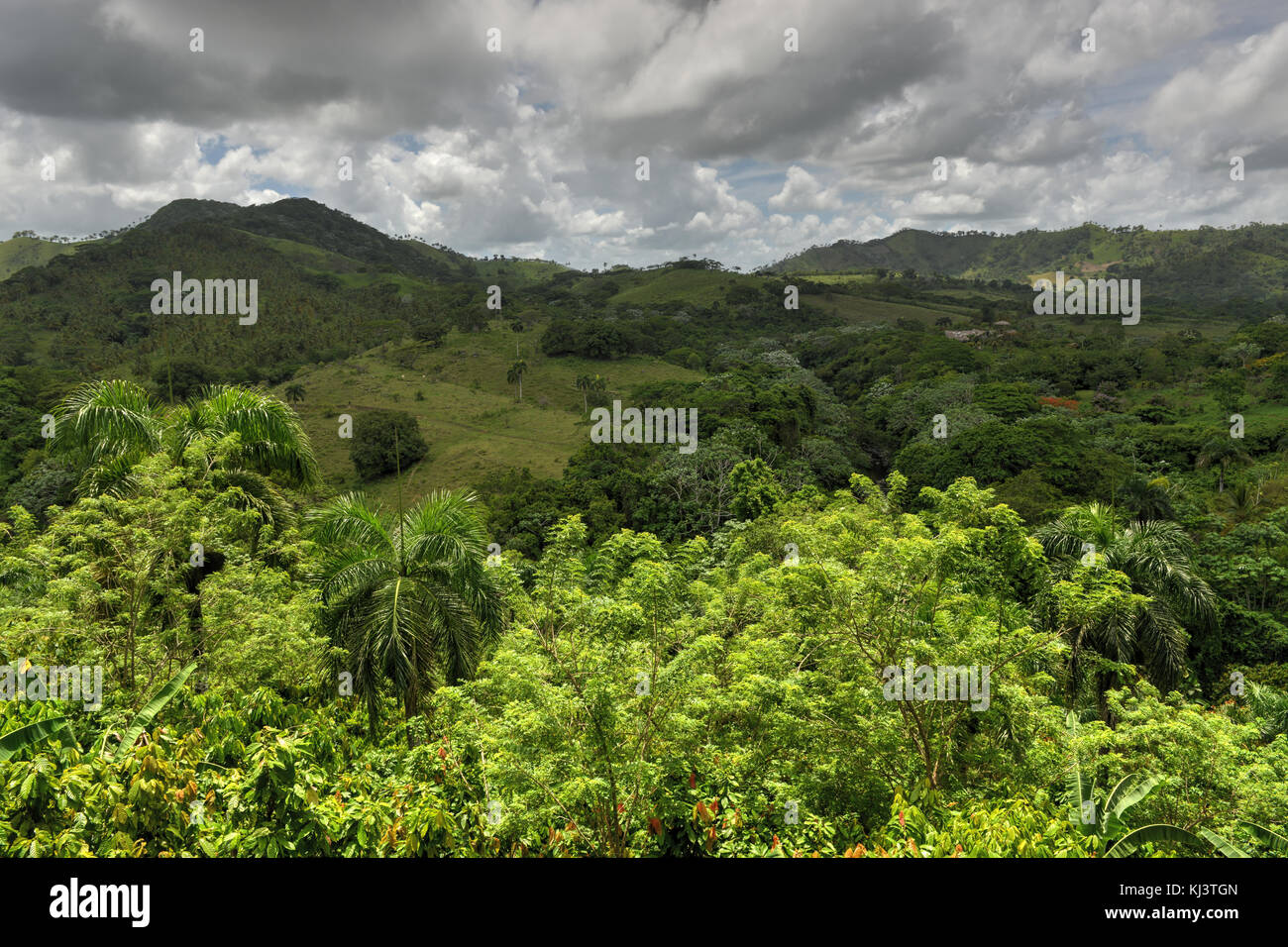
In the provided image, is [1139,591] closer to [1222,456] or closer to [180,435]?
[180,435]

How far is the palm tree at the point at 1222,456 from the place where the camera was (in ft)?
140

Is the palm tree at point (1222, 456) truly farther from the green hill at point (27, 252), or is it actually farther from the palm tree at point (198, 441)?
the green hill at point (27, 252)

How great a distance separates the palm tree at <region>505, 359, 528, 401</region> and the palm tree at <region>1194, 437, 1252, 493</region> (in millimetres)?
59213

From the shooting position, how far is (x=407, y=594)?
930 cm

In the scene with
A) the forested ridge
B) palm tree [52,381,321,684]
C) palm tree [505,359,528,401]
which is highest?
palm tree [505,359,528,401]

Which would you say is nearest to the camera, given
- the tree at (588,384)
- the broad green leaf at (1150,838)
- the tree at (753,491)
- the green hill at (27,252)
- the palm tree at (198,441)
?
the broad green leaf at (1150,838)

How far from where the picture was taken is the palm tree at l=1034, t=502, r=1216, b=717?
48.4ft

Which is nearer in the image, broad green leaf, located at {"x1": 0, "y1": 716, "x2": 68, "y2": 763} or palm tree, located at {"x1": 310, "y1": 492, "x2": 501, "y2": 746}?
broad green leaf, located at {"x1": 0, "y1": 716, "x2": 68, "y2": 763}

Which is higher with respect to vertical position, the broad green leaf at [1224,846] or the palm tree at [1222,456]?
the palm tree at [1222,456]

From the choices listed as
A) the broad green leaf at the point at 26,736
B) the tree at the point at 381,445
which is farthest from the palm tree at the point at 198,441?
the tree at the point at 381,445

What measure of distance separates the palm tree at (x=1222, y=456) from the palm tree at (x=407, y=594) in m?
49.5

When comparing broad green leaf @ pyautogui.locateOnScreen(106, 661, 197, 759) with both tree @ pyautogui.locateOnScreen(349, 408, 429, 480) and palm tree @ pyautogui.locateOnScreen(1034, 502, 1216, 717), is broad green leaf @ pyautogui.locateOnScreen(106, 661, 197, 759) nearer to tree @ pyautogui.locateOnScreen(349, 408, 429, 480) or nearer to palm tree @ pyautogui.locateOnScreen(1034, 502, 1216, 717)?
palm tree @ pyautogui.locateOnScreen(1034, 502, 1216, 717)

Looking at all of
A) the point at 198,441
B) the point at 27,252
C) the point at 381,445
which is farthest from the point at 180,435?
the point at 27,252

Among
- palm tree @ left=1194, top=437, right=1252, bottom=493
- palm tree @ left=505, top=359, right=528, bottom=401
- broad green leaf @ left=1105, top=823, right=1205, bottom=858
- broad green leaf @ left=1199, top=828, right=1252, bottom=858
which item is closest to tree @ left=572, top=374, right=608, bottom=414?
palm tree @ left=505, top=359, right=528, bottom=401
